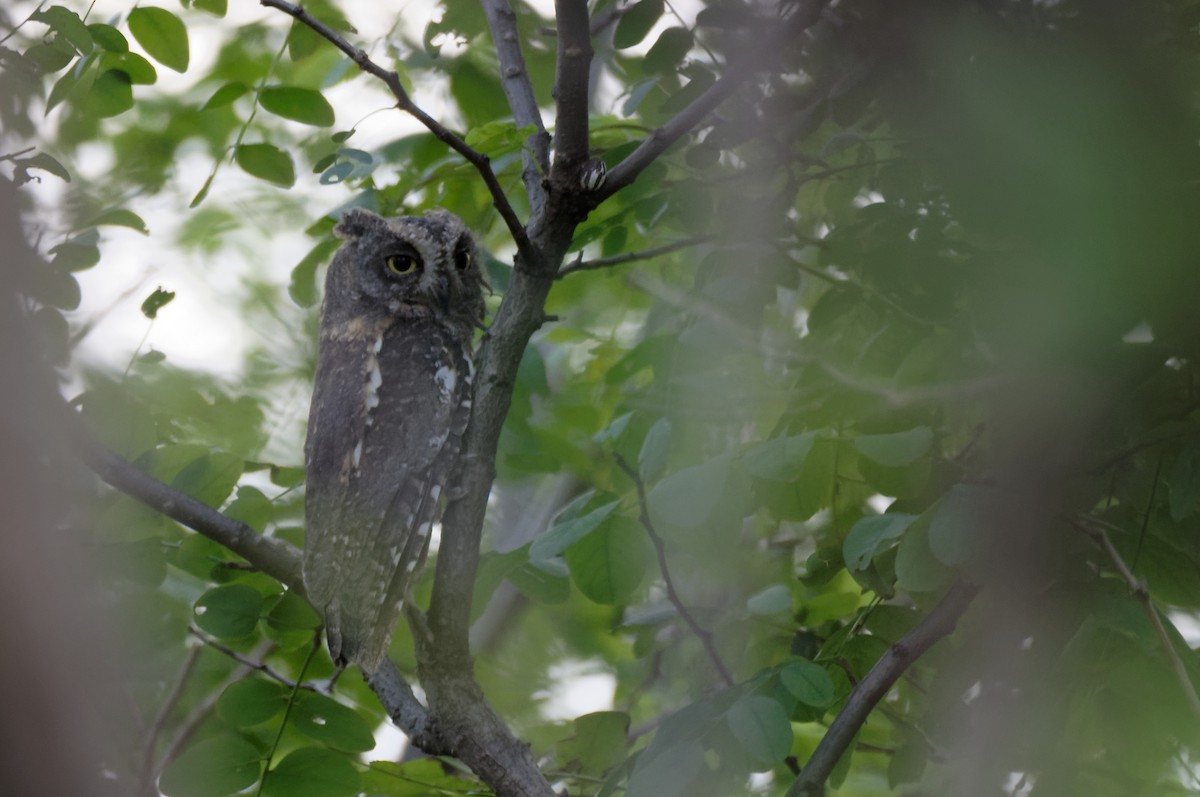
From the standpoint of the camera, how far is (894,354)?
2.05 m

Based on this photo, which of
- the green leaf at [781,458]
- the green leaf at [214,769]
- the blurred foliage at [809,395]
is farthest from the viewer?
the green leaf at [214,769]

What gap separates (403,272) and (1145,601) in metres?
2.40

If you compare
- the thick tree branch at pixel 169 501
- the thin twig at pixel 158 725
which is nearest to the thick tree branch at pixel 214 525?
the thick tree branch at pixel 169 501

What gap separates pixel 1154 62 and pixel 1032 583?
2.37 ft

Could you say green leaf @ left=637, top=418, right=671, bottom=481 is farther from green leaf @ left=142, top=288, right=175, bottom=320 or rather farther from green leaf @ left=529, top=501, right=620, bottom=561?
green leaf @ left=142, top=288, right=175, bottom=320

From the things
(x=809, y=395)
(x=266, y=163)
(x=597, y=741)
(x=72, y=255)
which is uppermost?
(x=266, y=163)

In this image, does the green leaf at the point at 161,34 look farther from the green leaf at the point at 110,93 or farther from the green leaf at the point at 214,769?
the green leaf at the point at 214,769

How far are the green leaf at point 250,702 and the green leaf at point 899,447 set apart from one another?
4.67 feet

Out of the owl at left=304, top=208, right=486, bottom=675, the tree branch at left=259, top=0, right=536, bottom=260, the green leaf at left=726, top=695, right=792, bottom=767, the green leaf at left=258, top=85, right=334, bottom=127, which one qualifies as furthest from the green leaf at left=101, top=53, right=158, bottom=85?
the green leaf at left=726, top=695, right=792, bottom=767

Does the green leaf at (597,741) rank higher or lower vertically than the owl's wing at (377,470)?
lower

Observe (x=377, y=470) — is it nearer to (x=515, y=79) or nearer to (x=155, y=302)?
(x=155, y=302)

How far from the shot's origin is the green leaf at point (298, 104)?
2576 mm

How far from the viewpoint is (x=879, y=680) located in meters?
1.83

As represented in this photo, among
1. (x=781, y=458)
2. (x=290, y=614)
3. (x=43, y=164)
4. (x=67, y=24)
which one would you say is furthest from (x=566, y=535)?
(x=67, y=24)
